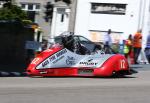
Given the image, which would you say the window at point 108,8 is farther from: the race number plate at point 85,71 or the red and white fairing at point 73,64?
the race number plate at point 85,71

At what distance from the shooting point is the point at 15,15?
26281mm

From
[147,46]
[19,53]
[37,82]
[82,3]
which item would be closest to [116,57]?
[37,82]

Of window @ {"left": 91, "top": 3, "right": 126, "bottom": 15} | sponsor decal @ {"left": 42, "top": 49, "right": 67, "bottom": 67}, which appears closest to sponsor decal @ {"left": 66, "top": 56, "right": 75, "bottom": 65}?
sponsor decal @ {"left": 42, "top": 49, "right": 67, "bottom": 67}

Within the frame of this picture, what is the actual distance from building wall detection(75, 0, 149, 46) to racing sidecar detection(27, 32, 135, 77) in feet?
61.7

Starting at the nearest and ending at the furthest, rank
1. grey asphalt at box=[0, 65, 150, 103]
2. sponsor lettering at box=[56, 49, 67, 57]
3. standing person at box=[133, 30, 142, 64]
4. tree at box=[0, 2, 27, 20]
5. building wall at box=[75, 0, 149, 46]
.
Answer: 1. grey asphalt at box=[0, 65, 150, 103]
2. sponsor lettering at box=[56, 49, 67, 57]
3. tree at box=[0, 2, 27, 20]
4. standing person at box=[133, 30, 142, 64]
5. building wall at box=[75, 0, 149, 46]

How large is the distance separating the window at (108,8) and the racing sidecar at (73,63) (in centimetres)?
2076

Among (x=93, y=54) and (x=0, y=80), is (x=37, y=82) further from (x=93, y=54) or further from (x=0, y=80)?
(x=93, y=54)

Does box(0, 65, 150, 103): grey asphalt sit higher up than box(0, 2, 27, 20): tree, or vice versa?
box(0, 2, 27, 20): tree

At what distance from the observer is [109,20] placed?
38062mm

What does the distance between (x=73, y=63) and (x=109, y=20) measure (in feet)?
68.8

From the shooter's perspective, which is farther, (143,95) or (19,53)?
(19,53)

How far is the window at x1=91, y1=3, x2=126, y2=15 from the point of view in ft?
126

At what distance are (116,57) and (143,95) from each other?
4560 millimetres

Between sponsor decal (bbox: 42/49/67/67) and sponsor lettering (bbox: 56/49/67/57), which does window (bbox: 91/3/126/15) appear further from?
sponsor decal (bbox: 42/49/67/67)
